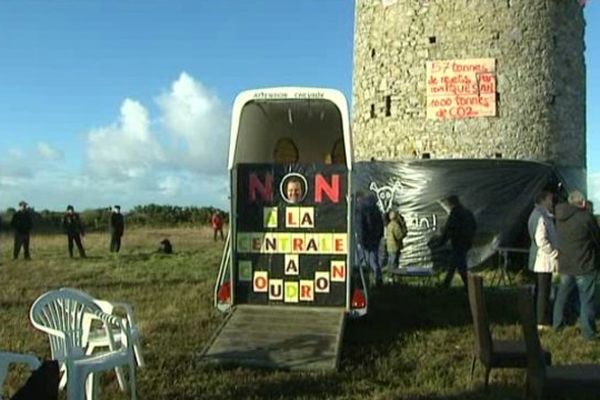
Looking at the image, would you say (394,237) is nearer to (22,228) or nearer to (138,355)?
(138,355)

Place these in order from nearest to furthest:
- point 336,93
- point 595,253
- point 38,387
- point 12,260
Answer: point 38,387, point 336,93, point 595,253, point 12,260

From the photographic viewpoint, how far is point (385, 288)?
1332cm

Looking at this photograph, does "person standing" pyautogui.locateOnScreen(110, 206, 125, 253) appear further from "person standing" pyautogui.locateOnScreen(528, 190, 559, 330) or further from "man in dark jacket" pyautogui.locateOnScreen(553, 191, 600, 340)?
"man in dark jacket" pyautogui.locateOnScreen(553, 191, 600, 340)

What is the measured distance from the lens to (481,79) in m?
18.9

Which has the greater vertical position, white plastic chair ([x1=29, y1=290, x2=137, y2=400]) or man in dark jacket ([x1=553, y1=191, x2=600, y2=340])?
man in dark jacket ([x1=553, y1=191, x2=600, y2=340])

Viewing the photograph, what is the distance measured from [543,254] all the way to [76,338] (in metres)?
6.44

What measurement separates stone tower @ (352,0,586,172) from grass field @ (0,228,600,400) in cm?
668

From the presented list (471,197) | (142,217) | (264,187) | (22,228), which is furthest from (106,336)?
(142,217)

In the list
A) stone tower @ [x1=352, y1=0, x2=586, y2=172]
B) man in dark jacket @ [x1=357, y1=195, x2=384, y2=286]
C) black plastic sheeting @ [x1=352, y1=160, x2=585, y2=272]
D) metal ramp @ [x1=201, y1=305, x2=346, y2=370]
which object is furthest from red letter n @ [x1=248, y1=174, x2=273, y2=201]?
stone tower @ [x1=352, y1=0, x2=586, y2=172]

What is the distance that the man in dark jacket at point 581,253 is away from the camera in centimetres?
953

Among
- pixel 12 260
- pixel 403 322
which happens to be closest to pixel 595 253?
pixel 403 322

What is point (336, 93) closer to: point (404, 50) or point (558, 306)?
point (558, 306)

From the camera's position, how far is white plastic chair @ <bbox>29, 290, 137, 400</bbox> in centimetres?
539

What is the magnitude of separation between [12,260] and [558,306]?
52.6 ft
